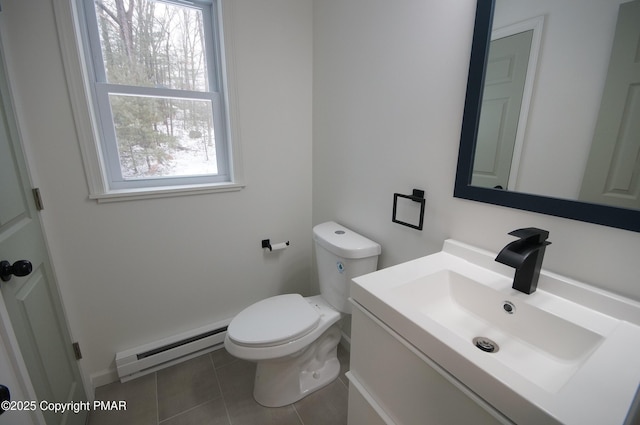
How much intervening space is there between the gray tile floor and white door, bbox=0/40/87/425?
9.0 inches

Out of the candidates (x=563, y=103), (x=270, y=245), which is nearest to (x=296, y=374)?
(x=270, y=245)

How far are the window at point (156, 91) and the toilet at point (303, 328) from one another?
813 millimetres

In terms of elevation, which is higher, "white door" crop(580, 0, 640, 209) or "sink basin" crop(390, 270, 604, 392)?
"white door" crop(580, 0, 640, 209)

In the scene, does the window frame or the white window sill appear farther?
the white window sill

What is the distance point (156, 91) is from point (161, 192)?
54 cm

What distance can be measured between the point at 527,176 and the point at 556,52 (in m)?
0.36

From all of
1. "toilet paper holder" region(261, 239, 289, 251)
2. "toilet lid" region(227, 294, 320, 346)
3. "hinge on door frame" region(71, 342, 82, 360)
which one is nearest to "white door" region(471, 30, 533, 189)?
"toilet lid" region(227, 294, 320, 346)

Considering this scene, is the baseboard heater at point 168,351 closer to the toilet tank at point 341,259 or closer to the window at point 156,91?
the toilet tank at point 341,259

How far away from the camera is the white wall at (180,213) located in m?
1.17

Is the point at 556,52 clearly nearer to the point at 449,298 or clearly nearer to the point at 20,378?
the point at 449,298

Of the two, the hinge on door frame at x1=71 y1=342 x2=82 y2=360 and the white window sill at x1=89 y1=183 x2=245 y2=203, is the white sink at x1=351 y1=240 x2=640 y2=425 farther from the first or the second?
the hinge on door frame at x1=71 y1=342 x2=82 y2=360

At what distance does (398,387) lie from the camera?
2.43ft

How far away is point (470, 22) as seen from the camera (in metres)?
0.92

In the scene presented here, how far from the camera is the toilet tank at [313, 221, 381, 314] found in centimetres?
134
